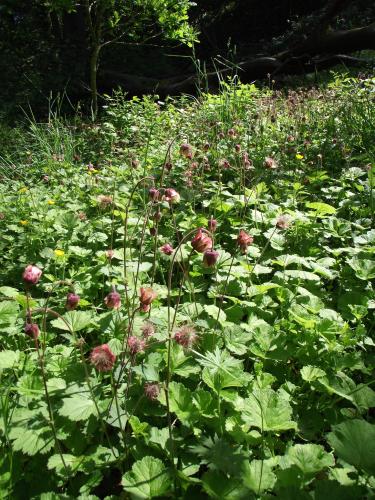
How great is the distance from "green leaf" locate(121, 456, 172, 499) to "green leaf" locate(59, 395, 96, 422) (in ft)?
0.77

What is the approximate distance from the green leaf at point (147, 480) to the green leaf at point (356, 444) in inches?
18.3

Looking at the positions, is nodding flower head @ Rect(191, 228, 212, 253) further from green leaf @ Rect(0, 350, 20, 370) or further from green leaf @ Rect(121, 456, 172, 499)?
green leaf @ Rect(0, 350, 20, 370)

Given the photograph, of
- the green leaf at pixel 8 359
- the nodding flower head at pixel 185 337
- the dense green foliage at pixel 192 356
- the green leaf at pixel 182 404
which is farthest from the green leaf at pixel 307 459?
the green leaf at pixel 8 359

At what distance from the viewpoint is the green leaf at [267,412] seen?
4.26 ft

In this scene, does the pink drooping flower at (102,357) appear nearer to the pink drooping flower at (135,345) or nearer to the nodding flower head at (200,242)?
the pink drooping flower at (135,345)

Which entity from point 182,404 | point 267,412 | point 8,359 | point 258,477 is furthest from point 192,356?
point 8,359

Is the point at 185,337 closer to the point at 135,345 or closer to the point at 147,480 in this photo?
the point at 135,345

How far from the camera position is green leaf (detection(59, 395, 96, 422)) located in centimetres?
130

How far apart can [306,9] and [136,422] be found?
52.3ft

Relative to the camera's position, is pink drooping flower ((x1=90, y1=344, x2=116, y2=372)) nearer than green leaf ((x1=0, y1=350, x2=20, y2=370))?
Yes

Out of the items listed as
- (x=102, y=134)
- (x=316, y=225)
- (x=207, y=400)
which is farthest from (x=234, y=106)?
(x=207, y=400)

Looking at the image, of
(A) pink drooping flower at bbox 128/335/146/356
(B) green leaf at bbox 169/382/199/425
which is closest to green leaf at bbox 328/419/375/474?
(B) green leaf at bbox 169/382/199/425

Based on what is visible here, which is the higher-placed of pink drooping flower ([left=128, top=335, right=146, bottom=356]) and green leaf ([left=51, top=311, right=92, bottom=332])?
pink drooping flower ([left=128, top=335, right=146, bottom=356])

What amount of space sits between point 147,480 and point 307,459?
450 millimetres
